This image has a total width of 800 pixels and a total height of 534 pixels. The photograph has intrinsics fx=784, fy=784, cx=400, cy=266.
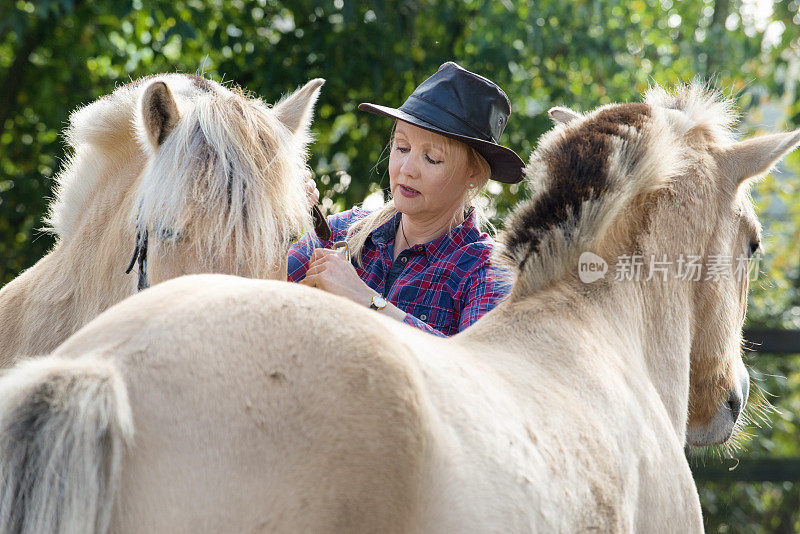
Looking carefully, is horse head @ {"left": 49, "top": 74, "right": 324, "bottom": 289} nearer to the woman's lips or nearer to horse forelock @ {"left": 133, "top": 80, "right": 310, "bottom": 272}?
horse forelock @ {"left": 133, "top": 80, "right": 310, "bottom": 272}

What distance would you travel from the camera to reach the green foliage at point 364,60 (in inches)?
226

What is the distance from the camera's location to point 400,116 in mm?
2682

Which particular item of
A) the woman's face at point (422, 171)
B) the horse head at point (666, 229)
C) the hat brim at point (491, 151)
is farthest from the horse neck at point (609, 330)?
the woman's face at point (422, 171)

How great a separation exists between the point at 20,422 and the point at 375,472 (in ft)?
1.67

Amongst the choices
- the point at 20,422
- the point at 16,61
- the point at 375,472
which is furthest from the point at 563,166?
the point at 16,61

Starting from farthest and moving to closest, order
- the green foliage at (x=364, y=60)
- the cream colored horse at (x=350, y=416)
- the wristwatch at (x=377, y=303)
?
the green foliage at (x=364, y=60) < the wristwatch at (x=377, y=303) < the cream colored horse at (x=350, y=416)

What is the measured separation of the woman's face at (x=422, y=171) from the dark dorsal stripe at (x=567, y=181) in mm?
680

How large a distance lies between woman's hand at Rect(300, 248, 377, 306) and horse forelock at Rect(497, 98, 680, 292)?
51 cm

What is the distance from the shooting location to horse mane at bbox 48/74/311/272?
2039 mm

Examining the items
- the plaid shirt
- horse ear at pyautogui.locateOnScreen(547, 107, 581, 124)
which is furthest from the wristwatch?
horse ear at pyautogui.locateOnScreen(547, 107, 581, 124)

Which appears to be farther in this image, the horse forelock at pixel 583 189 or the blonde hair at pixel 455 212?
the blonde hair at pixel 455 212

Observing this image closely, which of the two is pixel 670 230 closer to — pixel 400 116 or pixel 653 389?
pixel 653 389

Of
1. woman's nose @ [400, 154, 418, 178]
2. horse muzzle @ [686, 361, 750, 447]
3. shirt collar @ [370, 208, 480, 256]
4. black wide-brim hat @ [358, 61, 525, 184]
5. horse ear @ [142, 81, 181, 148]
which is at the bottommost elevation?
horse muzzle @ [686, 361, 750, 447]

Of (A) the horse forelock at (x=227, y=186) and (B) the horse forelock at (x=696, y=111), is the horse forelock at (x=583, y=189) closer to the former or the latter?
(B) the horse forelock at (x=696, y=111)
